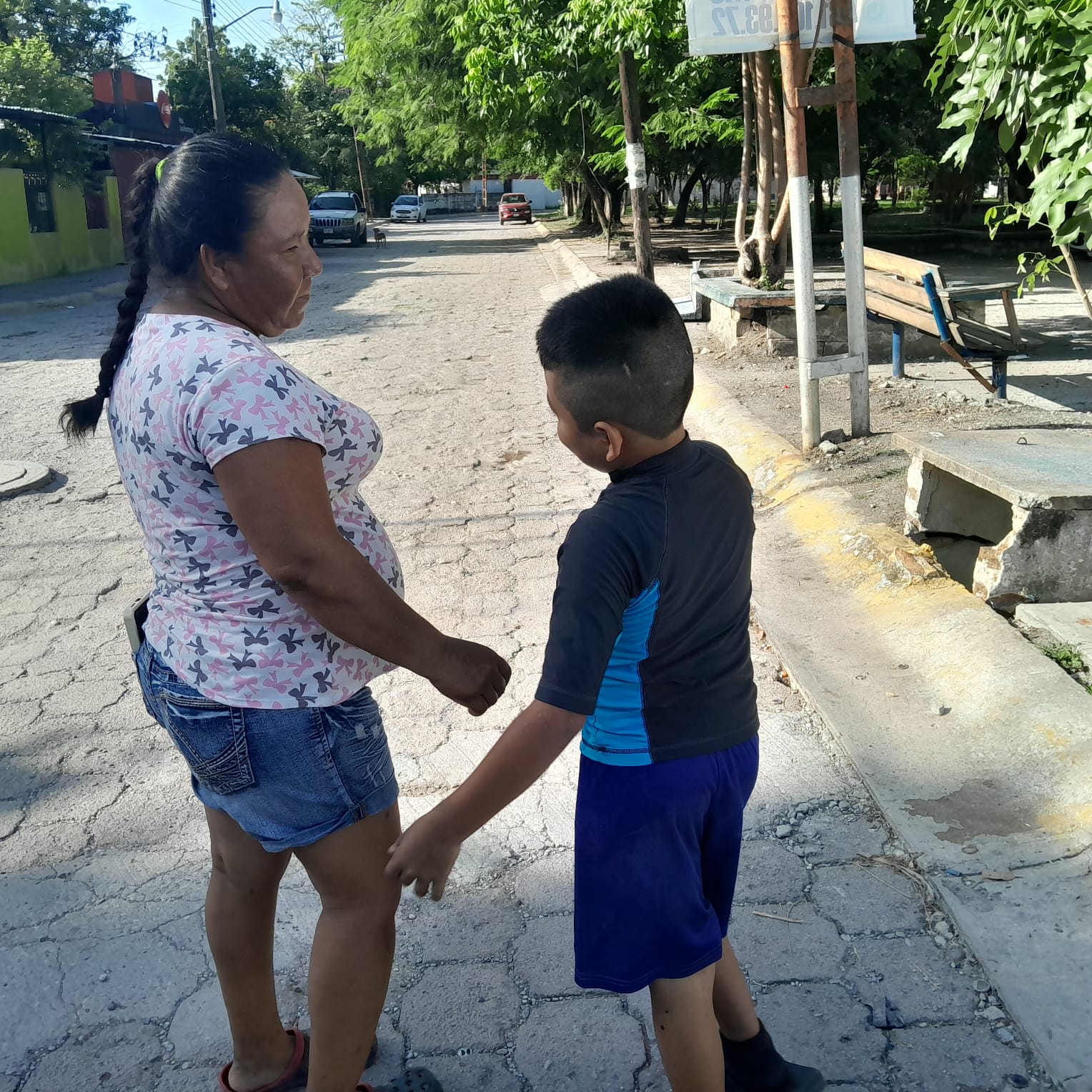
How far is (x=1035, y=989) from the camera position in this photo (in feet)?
7.66

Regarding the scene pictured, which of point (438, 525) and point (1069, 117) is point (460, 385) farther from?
point (1069, 117)

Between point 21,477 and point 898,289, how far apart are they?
6802mm

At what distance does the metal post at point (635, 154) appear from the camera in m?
13.4

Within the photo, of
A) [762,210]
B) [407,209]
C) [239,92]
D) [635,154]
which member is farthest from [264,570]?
[407,209]

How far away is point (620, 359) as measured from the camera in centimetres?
174

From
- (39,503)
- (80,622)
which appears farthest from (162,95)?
(80,622)

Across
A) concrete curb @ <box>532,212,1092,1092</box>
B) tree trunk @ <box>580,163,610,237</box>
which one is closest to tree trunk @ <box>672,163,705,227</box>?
tree trunk @ <box>580,163,610,237</box>

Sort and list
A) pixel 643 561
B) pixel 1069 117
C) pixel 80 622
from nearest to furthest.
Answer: pixel 643 561
pixel 1069 117
pixel 80 622

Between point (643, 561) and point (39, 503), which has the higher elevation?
point (643, 561)

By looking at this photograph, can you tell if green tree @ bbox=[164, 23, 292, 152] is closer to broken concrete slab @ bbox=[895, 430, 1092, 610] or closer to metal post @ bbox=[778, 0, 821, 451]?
metal post @ bbox=[778, 0, 821, 451]

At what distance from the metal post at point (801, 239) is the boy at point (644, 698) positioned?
5009 millimetres

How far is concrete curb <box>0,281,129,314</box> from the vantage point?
728 inches

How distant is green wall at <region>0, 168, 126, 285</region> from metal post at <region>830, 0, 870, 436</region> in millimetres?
17841

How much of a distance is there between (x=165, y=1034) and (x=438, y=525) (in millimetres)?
3942
